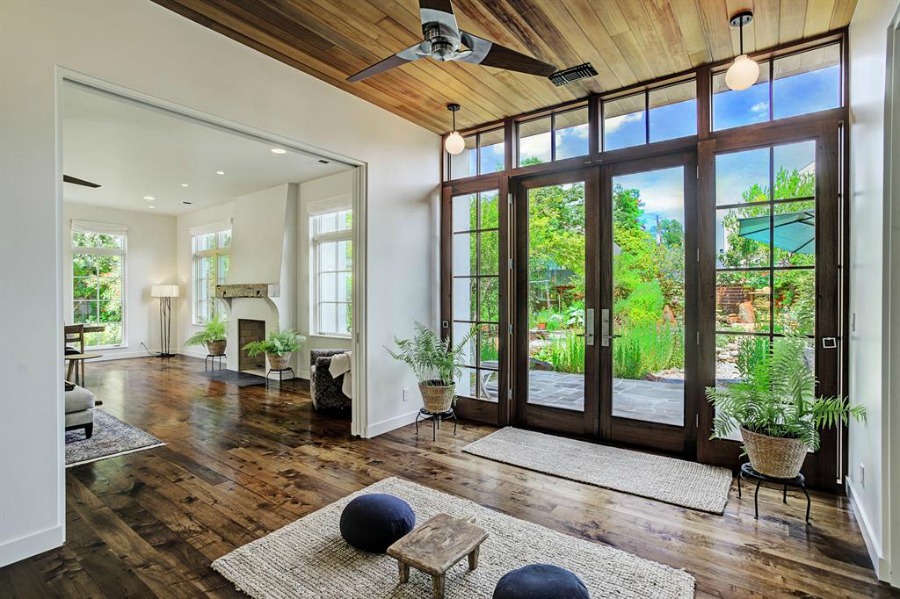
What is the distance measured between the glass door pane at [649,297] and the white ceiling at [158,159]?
308 centimetres

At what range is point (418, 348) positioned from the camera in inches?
178

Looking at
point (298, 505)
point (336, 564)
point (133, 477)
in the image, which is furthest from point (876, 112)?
point (133, 477)

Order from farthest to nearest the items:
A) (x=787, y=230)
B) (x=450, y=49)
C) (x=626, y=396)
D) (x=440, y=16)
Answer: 1. (x=626, y=396)
2. (x=787, y=230)
3. (x=450, y=49)
4. (x=440, y=16)

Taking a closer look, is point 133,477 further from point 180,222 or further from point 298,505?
point 180,222

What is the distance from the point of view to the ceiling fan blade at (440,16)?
6.64ft

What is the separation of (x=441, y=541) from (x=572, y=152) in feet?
11.5

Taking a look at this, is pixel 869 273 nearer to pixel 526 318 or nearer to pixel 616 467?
pixel 616 467

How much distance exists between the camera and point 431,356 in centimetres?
430

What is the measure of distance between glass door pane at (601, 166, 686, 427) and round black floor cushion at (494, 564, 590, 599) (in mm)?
2365

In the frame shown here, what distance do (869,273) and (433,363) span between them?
3.18 m

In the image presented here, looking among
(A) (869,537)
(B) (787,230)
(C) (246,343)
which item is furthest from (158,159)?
(A) (869,537)

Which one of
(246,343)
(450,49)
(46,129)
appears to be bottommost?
(246,343)

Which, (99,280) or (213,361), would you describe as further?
(99,280)

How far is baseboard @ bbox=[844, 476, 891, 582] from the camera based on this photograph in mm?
2051
